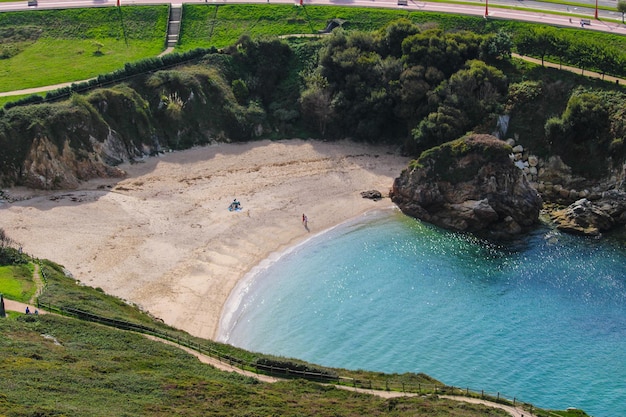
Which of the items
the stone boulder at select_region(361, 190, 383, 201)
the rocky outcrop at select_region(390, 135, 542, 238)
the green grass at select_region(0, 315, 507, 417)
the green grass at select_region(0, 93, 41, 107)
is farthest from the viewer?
the green grass at select_region(0, 93, 41, 107)

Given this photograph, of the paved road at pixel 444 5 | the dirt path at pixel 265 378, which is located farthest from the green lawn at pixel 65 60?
the dirt path at pixel 265 378

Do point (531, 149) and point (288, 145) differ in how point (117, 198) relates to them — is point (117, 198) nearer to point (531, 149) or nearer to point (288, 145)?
point (288, 145)

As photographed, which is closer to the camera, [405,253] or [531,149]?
[405,253]

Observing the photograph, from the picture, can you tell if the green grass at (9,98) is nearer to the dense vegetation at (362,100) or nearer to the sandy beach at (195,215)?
the dense vegetation at (362,100)

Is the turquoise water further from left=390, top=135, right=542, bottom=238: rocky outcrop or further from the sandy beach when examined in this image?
the sandy beach

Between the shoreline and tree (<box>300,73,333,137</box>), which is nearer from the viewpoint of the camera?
the shoreline

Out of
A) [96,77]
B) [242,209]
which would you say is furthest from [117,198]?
[96,77]

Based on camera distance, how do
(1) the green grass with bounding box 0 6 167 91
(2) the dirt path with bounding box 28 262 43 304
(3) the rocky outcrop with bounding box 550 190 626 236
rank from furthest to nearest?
(1) the green grass with bounding box 0 6 167 91 < (3) the rocky outcrop with bounding box 550 190 626 236 < (2) the dirt path with bounding box 28 262 43 304

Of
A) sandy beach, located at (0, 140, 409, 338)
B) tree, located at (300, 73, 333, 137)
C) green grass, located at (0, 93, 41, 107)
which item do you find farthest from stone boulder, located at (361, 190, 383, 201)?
green grass, located at (0, 93, 41, 107)
